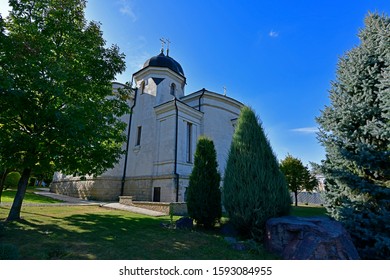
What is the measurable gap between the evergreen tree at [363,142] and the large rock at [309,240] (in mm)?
936

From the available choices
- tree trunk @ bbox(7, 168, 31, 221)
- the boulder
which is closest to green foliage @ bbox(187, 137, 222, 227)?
the boulder

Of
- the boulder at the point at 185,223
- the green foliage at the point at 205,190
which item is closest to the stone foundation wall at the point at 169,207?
the boulder at the point at 185,223

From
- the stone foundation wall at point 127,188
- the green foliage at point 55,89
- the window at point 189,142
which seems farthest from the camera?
the window at point 189,142

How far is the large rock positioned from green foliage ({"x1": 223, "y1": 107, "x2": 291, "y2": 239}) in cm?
55

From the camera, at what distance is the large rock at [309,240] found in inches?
167

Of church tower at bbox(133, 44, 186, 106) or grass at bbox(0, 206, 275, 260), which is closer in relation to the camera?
grass at bbox(0, 206, 275, 260)

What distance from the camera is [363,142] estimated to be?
5.63m

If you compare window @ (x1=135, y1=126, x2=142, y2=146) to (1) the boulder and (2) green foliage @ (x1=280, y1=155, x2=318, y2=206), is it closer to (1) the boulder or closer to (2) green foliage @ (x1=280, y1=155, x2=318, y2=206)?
(1) the boulder

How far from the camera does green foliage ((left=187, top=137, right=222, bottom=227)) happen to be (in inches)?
301

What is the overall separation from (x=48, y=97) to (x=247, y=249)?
25.7 feet

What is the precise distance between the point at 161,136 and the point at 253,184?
12417 millimetres

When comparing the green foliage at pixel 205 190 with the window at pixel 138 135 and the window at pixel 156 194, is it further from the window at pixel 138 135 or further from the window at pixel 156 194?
the window at pixel 138 135

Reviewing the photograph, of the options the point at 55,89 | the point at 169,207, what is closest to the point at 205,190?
the point at 169,207

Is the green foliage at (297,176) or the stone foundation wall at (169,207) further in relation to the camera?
the green foliage at (297,176)
